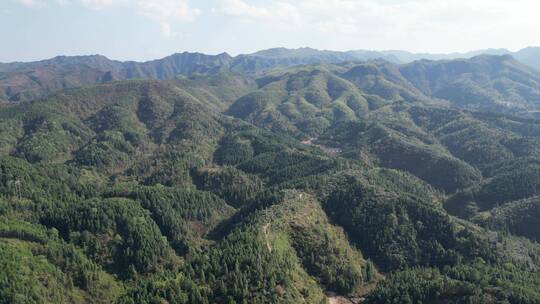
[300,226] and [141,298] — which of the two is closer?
[141,298]

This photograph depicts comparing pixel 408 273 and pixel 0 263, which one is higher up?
pixel 0 263

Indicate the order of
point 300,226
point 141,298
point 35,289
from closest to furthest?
point 141,298
point 35,289
point 300,226

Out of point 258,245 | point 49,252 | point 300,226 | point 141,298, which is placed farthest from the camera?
point 300,226

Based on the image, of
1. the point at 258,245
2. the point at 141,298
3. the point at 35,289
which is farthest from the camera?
the point at 258,245

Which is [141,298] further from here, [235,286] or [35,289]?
[35,289]

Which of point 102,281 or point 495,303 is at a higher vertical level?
point 495,303

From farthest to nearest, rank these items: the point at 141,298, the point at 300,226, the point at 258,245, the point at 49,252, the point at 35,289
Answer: the point at 300,226 → the point at 49,252 → the point at 258,245 → the point at 35,289 → the point at 141,298

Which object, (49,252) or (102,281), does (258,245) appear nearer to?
(102,281)

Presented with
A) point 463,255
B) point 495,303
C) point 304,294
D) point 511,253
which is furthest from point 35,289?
point 511,253

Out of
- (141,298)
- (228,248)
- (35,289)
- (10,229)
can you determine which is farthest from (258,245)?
(10,229)
